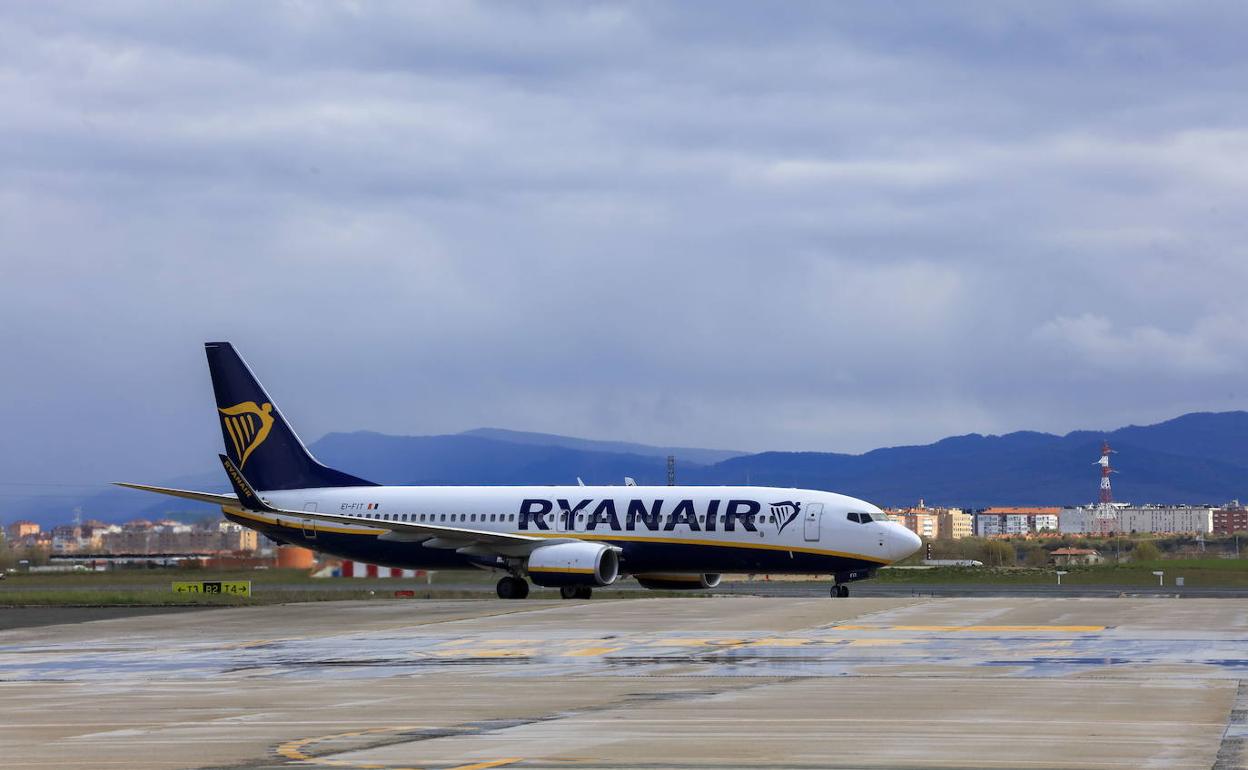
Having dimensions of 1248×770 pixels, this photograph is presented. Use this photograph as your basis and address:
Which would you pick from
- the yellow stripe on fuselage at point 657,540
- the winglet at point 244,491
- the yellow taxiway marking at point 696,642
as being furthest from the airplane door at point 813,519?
the yellow taxiway marking at point 696,642

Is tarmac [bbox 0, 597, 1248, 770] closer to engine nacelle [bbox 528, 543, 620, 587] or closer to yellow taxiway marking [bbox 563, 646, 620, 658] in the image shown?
yellow taxiway marking [bbox 563, 646, 620, 658]

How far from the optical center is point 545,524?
2151 inches

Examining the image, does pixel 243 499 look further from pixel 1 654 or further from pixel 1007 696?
pixel 1007 696

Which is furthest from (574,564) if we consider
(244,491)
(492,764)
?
(492,764)

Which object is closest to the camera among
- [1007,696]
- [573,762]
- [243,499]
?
[573,762]

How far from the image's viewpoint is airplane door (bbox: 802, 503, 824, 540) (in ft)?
170

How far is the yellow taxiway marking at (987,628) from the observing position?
33469mm

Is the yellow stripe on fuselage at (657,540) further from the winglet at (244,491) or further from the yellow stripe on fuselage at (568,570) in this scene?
the yellow stripe on fuselage at (568,570)

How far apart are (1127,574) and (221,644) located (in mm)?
60212

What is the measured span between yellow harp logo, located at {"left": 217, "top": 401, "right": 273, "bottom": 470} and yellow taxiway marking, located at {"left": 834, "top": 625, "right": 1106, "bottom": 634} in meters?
31.1

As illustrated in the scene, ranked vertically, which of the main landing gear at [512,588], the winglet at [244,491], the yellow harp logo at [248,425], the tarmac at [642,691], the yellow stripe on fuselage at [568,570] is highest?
the yellow harp logo at [248,425]

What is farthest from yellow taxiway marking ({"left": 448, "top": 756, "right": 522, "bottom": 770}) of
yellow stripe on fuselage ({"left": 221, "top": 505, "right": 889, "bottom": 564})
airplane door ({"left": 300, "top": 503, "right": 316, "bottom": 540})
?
airplane door ({"left": 300, "top": 503, "right": 316, "bottom": 540})

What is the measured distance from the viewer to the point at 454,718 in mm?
19516

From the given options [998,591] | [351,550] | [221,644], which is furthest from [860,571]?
[221,644]
